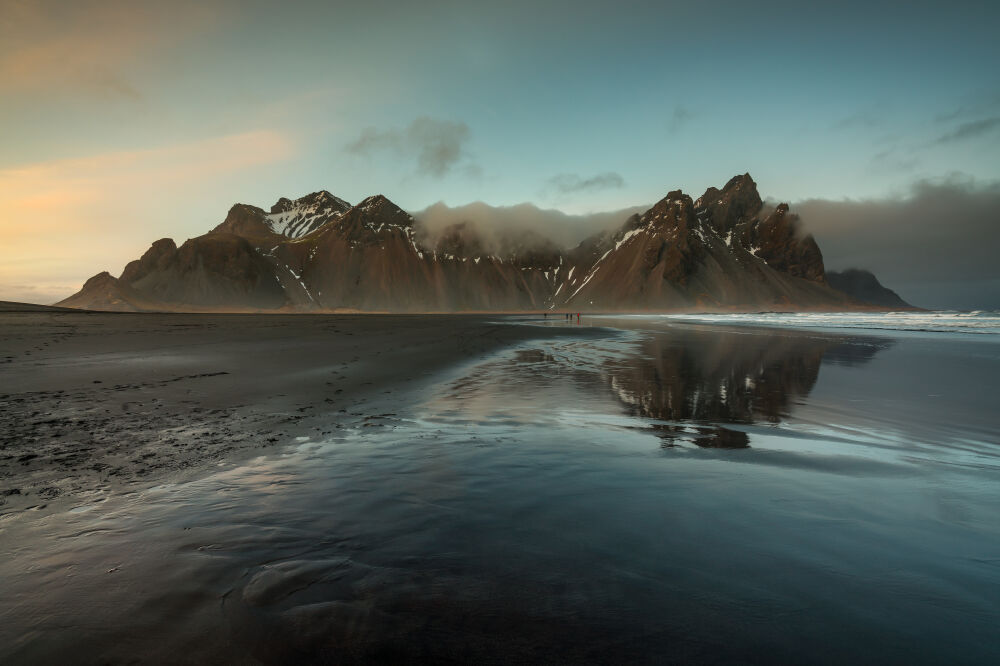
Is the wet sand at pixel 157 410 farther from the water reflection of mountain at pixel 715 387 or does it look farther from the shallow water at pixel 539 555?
the water reflection of mountain at pixel 715 387

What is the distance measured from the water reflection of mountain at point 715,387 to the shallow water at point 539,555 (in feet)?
2.92

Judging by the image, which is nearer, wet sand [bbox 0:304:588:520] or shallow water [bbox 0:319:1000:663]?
shallow water [bbox 0:319:1000:663]

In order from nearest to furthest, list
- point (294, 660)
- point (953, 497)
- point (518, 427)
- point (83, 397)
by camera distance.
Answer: point (294, 660)
point (953, 497)
point (518, 427)
point (83, 397)

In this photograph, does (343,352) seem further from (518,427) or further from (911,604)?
(911,604)

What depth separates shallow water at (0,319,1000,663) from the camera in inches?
127

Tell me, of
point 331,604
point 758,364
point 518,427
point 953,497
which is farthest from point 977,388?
point 331,604

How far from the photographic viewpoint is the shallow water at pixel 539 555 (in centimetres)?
321

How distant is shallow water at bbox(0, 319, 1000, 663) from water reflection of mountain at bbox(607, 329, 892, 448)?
0.89 m

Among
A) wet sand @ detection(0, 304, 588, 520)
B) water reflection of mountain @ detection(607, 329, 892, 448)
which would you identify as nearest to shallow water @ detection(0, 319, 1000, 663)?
water reflection of mountain @ detection(607, 329, 892, 448)

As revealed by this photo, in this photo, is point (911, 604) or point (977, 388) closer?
point (911, 604)

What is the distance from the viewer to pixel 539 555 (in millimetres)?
4457

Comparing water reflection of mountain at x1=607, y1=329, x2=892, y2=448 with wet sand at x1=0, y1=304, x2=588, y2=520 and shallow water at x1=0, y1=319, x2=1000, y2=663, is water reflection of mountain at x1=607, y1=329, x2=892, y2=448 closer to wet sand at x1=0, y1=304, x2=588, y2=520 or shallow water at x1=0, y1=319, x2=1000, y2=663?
shallow water at x1=0, y1=319, x2=1000, y2=663

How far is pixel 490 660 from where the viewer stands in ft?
9.91

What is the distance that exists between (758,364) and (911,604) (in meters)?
20.4
